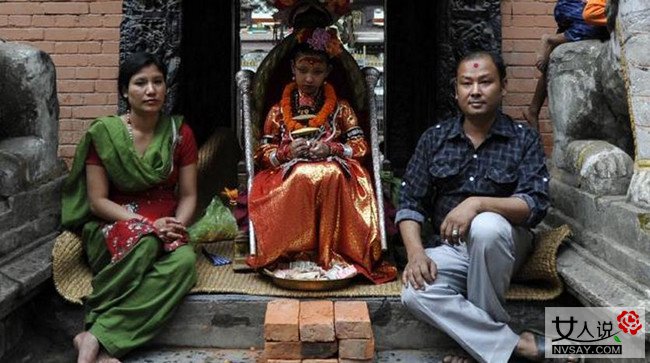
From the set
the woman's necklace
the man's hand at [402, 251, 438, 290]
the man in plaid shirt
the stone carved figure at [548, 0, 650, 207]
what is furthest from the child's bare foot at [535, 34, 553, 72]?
the woman's necklace

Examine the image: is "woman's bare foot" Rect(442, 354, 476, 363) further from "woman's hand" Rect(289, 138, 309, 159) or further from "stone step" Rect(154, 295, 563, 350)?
"woman's hand" Rect(289, 138, 309, 159)

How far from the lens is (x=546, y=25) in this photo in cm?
490

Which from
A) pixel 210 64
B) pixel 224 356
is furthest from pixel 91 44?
pixel 224 356

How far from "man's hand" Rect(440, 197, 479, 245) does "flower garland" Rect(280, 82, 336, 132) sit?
1.17 meters

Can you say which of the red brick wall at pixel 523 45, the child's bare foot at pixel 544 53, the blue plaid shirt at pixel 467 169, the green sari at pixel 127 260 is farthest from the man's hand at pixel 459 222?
the red brick wall at pixel 523 45

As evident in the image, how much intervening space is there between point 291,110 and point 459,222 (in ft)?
4.58

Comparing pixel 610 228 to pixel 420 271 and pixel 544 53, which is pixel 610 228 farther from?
pixel 544 53

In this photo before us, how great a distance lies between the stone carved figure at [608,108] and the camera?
289 cm

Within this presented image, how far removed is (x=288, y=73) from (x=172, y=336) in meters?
1.86

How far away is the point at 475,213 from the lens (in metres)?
2.92

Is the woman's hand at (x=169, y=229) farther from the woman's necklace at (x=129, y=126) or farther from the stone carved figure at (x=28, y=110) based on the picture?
the stone carved figure at (x=28, y=110)

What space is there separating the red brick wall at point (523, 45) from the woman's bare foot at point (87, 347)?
326 centimetres

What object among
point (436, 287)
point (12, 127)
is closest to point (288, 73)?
point (12, 127)

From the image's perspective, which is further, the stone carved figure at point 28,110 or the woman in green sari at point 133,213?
the stone carved figure at point 28,110
